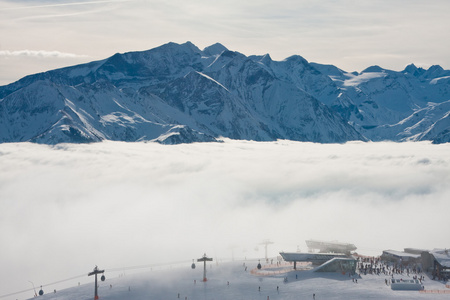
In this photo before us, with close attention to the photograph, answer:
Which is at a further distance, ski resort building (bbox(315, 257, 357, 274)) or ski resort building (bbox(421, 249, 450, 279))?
ski resort building (bbox(315, 257, 357, 274))

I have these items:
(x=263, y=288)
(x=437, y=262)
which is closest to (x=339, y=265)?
(x=263, y=288)

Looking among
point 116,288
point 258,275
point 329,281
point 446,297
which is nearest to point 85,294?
point 116,288

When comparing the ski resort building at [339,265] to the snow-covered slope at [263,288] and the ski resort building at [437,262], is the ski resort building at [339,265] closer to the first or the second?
the snow-covered slope at [263,288]

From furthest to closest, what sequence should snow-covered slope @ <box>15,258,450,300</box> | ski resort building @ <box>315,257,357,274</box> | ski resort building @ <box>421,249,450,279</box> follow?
ski resort building @ <box>315,257,357,274</box>
ski resort building @ <box>421,249,450,279</box>
snow-covered slope @ <box>15,258,450,300</box>

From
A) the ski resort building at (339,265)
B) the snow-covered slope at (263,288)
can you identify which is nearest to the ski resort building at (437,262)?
the snow-covered slope at (263,288)

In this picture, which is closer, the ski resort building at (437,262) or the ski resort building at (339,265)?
the ski resort building at (437,262)

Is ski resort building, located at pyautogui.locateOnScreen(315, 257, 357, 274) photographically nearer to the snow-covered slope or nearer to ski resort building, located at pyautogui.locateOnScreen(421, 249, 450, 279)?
the snow-covered slope

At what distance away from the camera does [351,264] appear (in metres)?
189

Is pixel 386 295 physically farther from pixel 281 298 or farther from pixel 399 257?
pixel 399 257

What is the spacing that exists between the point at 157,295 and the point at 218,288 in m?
16.2

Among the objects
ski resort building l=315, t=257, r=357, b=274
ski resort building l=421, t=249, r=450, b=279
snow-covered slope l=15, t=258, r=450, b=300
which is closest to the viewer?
snow-covered slope l=15, t=258, r=450, b=300

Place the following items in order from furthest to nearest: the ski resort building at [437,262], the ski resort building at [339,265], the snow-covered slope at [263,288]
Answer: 1. the ski resort building at [339,265]
2. the ski resort building at [437,262]
3. the snow-covered slope at [263,288]

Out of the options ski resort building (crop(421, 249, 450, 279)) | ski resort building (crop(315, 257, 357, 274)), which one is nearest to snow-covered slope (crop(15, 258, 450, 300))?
ski resort building (crop(315, 257, 357, 274))

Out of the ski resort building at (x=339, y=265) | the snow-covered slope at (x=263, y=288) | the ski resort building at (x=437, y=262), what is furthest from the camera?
the ski resort building at (x=339, y=265)
